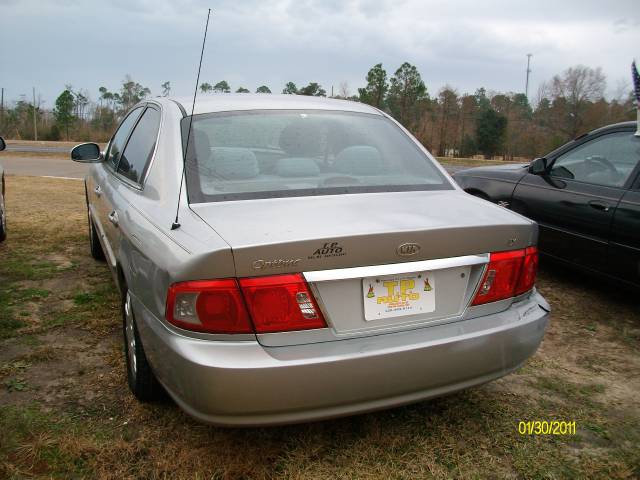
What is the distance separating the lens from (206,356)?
1.92 metres

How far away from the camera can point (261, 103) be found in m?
3.09

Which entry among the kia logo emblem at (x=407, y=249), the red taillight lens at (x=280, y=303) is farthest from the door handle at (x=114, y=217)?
the kia logo emblem at (x=407, y=249)

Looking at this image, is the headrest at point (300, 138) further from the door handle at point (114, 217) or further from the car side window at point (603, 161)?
the car side window at point (603, 161)

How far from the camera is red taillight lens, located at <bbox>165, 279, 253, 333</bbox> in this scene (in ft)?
6.27

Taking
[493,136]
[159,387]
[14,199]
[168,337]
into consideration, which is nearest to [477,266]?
[168,337]

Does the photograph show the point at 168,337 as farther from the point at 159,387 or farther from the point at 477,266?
the point at 477,266

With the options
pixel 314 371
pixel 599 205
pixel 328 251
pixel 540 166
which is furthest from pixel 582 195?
pixel 314 371

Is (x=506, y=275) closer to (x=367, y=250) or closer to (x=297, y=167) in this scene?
(x=367, y=250)

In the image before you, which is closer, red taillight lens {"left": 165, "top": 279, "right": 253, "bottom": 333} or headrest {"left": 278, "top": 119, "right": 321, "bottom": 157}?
red taillight lens {"left": 165, "top": 279, "right": 253, "bottom": 333}

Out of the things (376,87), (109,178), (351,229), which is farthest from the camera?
(376,87)

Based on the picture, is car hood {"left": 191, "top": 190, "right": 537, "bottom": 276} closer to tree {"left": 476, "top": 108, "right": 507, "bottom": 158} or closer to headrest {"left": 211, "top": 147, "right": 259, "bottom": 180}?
headrest {"left": 211, "top": 147, "right": 259, "bottom": 180}

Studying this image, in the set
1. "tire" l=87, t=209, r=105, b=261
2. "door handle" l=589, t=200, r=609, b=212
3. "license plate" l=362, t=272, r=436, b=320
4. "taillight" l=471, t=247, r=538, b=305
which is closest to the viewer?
"license plate" l=362, t=272, r=436, b=320

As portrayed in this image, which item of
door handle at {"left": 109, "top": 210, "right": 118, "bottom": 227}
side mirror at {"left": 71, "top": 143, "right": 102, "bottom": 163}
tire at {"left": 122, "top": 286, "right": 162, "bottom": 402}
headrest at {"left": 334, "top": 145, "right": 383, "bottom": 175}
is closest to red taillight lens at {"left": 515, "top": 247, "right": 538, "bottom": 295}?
headrest at {"left": 334, "top": 145, "right": 383, "bottom": 175}

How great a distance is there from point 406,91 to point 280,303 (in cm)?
3858
